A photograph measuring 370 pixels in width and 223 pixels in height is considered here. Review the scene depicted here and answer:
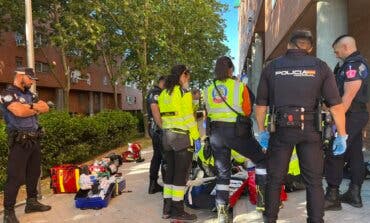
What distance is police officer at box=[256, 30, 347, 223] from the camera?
4.42m

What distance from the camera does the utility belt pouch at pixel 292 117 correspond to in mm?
4410

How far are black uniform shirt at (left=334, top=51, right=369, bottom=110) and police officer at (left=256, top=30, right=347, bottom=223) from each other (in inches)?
37.9

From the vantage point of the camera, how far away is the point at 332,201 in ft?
18.3

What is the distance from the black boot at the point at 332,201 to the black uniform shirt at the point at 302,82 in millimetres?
1559

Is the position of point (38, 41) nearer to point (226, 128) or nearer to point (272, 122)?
point (226, 128)

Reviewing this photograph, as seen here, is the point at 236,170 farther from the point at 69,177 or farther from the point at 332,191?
the point at 69,177

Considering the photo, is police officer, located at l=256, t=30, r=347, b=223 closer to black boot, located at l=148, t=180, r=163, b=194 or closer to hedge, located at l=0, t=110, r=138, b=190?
black boot, located at l=148, t=180, r=163, b=194

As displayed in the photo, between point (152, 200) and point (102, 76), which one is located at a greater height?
point (102, 76)

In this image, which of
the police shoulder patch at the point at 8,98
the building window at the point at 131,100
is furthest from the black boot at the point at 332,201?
the building window at the point at 131,100

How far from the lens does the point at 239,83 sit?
5387 millimetres

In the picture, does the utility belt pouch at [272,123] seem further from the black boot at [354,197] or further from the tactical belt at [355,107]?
the black boot at [354,197]

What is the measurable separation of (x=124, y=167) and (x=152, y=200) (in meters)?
4.26

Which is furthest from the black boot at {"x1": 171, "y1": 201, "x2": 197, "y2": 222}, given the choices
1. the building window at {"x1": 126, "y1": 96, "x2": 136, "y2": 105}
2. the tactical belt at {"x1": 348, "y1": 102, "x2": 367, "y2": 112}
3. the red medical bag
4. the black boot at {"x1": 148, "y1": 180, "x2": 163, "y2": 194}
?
the building window at {"x1": 126, "y1": 96, "x2": 136, "y2": 105}

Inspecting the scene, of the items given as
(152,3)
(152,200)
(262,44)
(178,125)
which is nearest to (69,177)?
(152,200)
